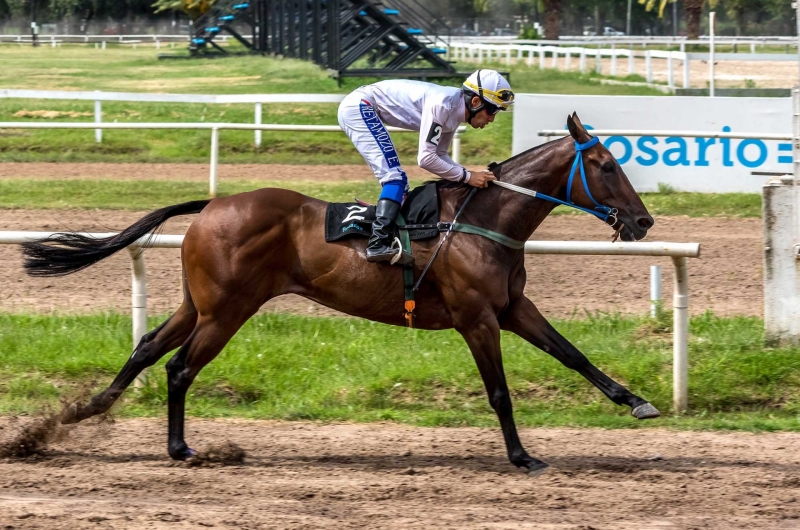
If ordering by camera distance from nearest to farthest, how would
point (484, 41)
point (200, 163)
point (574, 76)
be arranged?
1. point (200, 163)
2. point (574, 76)
3. point (484, 41)

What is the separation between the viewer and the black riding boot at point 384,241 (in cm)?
551

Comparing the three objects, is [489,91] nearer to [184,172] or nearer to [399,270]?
[399,270]

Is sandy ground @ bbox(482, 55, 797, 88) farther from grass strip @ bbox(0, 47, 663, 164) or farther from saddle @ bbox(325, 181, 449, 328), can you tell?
saddle @ bbox(325, 181, 449, 328)

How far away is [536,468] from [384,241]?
1.40 m

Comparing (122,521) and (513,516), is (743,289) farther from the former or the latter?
(122,521)

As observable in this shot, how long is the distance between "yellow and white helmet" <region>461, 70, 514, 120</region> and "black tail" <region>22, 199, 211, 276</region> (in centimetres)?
168

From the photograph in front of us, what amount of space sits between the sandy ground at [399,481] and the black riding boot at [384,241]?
1.06 m

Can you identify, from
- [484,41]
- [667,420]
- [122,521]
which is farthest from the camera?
[484,41]

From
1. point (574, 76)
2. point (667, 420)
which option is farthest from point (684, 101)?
point (574, 76)

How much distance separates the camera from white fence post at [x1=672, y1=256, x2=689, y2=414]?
6.27m

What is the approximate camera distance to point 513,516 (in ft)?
14.9

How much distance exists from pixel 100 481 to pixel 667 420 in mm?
3250

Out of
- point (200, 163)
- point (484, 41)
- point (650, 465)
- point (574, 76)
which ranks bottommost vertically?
point (650, 465)

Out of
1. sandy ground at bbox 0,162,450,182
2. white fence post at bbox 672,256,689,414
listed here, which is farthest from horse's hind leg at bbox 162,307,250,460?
sandy ground at bbox 0,162,450,182
